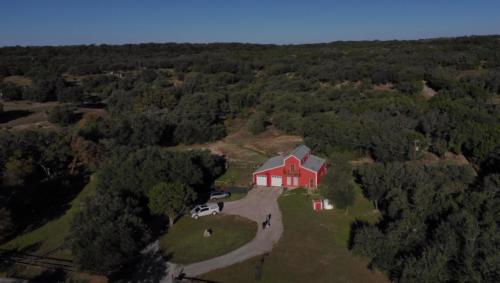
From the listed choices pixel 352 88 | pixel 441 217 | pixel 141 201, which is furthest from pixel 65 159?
pixel 352 88

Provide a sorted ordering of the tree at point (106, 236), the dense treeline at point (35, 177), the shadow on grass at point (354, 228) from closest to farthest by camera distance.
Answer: the tree at point (106, 236) < the shadow on grass at point (354, 228) < the dense treeline at point (35, 177)

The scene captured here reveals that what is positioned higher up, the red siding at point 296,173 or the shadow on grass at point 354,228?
the red siding at point 296,173

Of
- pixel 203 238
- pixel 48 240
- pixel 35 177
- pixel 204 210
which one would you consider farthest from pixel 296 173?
pixel 35 177

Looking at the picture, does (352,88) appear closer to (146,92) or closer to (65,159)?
(146,92)

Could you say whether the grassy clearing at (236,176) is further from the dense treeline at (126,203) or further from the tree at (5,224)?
the tree at (5,224)

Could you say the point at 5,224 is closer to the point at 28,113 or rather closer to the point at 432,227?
the point at 432,227

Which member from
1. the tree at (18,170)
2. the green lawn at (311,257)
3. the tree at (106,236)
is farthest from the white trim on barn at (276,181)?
the tree at (18,170)

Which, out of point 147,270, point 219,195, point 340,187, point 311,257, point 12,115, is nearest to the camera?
point 147,270
